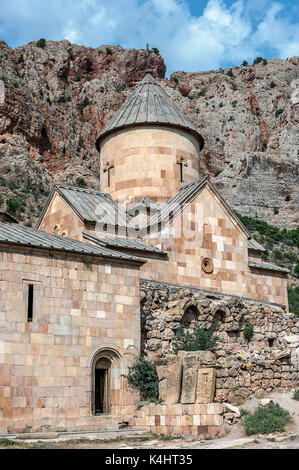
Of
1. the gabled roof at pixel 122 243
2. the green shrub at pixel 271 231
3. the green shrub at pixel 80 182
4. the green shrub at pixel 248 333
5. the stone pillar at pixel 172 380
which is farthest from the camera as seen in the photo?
the green shrub at pixel 80 182

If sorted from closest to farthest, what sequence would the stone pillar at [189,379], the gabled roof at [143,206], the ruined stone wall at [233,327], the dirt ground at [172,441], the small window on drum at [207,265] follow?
the dirt ground at [172,441], the stone pillar at [189,379], the ruined stone wall at [233,327], the small window on drum at [207,265], the gabled roof at [143,206]

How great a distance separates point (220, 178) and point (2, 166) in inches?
697

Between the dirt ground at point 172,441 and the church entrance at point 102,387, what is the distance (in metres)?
1.44

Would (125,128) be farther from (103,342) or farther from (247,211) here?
(247,211)

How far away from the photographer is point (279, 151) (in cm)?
5331

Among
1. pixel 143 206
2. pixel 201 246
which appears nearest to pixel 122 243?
pixel 143 206

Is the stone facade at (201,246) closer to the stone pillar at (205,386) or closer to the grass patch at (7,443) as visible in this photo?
Answer: the stone pillar at (205,386)

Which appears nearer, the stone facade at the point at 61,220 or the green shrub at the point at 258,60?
the stone facade at the point at 61,220

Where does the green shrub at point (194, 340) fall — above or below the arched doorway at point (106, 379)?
above

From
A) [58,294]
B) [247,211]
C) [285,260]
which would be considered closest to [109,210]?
[58,294]

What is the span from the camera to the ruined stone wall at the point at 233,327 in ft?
37.4

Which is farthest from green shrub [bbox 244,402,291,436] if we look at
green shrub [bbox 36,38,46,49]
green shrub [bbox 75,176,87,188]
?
green shrub [bbox 36,38,46,49]

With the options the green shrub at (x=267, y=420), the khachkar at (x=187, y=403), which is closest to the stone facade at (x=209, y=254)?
the khachkar at (x=187, y=403)

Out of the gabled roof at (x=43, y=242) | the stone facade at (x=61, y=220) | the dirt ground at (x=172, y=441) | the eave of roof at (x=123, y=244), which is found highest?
the stone facade at (x=61, y=220)
